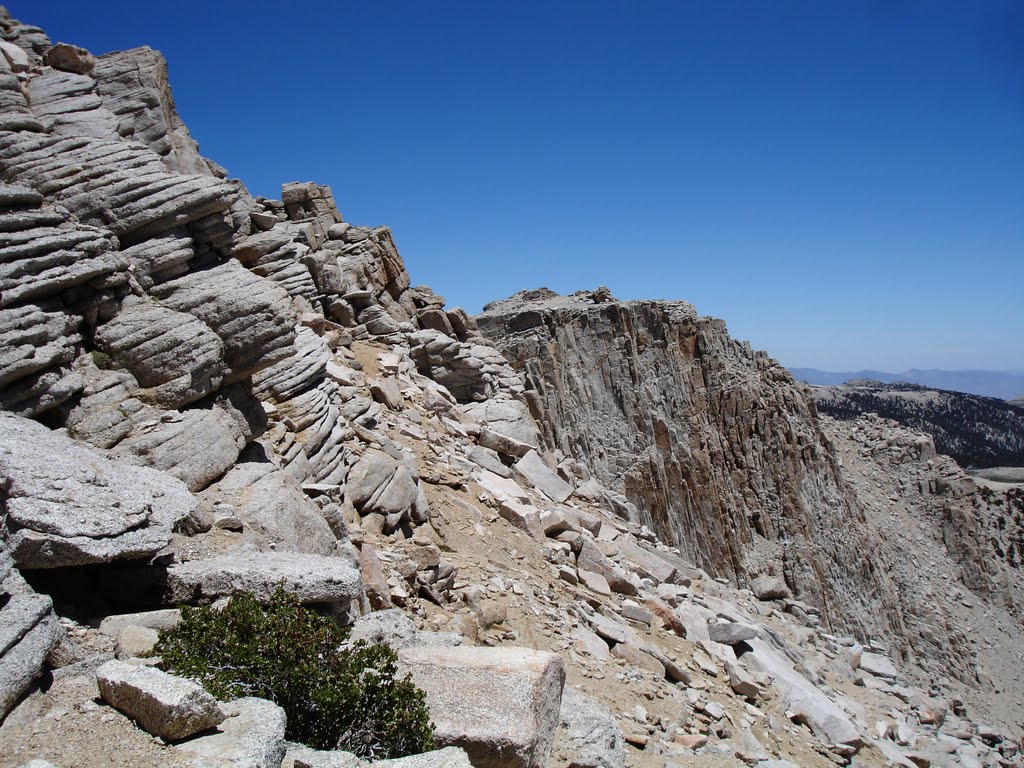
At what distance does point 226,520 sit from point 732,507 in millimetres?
35908

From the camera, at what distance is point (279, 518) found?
10.4 meters

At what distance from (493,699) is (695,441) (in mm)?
35781

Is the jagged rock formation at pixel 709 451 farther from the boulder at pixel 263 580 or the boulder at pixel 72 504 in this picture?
the boulder at pixel 72 504

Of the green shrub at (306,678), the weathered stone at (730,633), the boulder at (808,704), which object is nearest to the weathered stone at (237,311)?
the green shrub at (306,678)

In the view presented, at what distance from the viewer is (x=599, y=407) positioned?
4075cm

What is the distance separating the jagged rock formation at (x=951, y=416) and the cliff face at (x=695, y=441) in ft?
180

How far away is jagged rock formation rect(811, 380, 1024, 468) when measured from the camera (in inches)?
4109

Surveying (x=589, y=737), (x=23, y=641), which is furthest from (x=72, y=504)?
(x=589, y=737)

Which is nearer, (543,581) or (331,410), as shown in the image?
(543,581)

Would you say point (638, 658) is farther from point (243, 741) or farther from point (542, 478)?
point (542, 478)

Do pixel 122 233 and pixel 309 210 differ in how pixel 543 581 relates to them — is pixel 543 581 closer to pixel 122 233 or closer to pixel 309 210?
pixel 122 233

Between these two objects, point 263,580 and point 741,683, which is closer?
point 263,580

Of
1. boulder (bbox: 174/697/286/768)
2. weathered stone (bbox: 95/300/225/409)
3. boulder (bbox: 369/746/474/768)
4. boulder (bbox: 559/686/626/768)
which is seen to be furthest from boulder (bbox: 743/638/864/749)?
weathered stone (bbox: 95/300/225/409)

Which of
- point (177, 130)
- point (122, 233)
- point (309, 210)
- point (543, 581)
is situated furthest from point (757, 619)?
point (309, 210)
